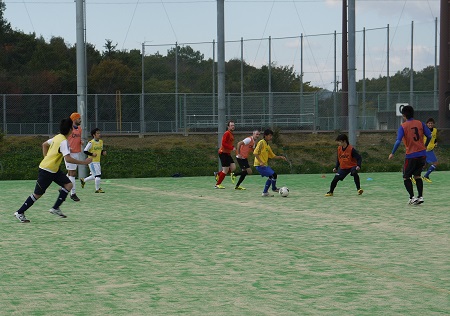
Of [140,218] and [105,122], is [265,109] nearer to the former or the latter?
[105,122]

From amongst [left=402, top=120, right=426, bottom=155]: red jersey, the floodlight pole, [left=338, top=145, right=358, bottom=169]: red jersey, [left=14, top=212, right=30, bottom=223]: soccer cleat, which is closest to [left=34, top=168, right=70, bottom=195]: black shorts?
[left=14, top=212, right=30, bottom=223]: soccer cleat

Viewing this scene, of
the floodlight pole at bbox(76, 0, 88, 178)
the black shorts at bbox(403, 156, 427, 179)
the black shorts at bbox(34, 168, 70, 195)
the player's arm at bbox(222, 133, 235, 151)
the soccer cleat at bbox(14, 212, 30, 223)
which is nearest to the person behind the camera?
the black shorts at bbox(34, 168, 70, 195)

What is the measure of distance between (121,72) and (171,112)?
77.4 feet

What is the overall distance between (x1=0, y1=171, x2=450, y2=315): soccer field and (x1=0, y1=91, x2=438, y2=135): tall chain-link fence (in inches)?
871

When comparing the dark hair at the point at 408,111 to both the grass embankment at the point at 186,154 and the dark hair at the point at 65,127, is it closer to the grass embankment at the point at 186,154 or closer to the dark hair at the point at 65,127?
the dark hair at the point at 65,127

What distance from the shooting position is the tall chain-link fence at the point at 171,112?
40750 mm

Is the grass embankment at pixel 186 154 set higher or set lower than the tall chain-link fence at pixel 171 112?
lower

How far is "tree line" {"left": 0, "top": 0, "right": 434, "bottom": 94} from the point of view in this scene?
51.1 metres

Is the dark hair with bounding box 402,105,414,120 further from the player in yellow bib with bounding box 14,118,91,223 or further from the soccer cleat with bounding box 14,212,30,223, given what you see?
the soccer cleat with bounding box 14,212,30,223

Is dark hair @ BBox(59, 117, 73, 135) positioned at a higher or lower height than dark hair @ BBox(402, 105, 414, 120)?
lower

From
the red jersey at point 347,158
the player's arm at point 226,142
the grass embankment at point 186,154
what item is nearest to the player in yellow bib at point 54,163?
the red jersey at point 347,158

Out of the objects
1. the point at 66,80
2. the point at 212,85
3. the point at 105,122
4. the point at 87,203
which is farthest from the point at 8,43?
the point at 87,203

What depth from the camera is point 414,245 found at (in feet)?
37.6

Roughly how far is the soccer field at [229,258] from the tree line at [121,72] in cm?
3249
